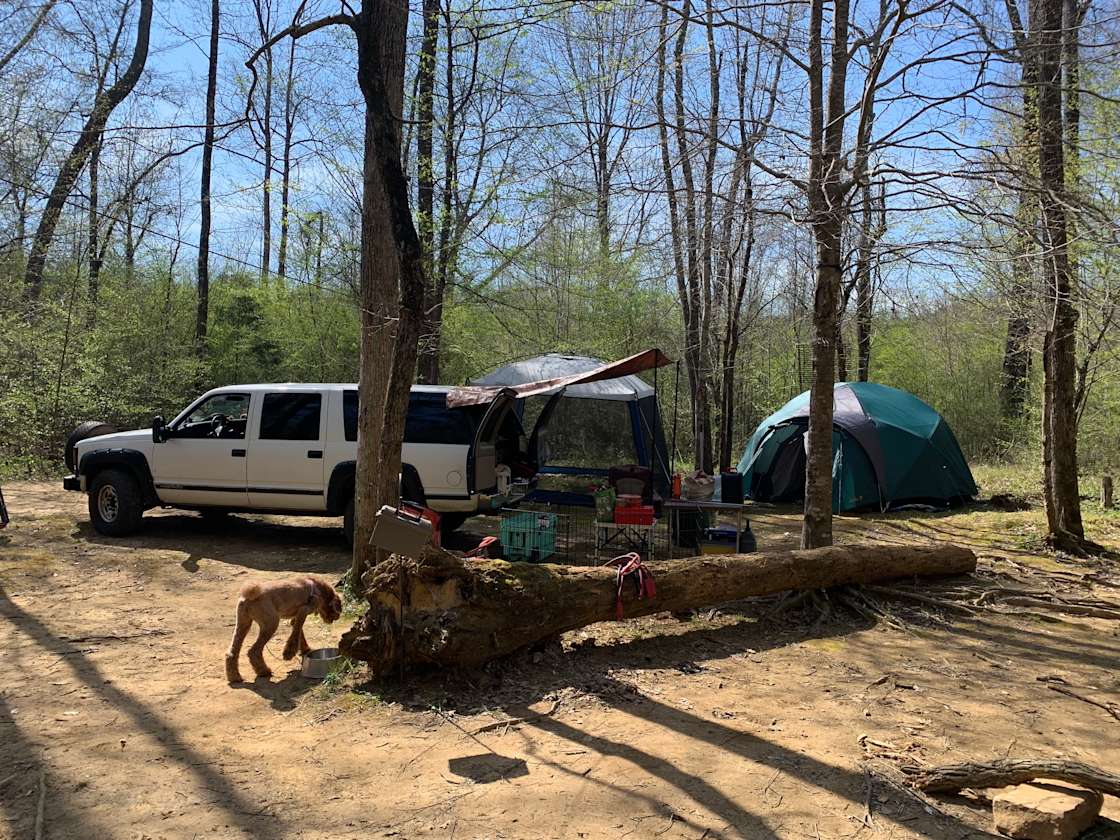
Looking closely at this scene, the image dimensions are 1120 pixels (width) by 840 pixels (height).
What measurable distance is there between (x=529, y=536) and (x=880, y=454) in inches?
271

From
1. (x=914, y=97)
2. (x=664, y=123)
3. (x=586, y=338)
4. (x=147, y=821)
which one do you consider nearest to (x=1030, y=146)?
(x=914, y=97)

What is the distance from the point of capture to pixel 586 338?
1686cm

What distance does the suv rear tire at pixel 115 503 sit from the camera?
805 centimetres

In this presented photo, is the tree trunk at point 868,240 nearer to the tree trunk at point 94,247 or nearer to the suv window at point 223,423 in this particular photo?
the suv window at point 223,423

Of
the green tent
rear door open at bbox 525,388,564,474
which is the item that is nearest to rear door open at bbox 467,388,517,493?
rear door open at bbox 525,388,564,474

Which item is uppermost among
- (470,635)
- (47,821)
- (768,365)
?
(768,365)

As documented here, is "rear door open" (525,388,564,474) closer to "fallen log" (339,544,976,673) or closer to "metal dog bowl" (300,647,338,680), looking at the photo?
"fallen log" (339,544,976,673)

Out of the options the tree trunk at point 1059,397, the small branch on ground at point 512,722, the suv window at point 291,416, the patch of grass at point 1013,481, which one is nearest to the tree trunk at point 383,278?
the suv window at point 291,416

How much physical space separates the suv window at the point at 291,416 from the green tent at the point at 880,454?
708cm

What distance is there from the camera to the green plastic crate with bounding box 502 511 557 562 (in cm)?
711

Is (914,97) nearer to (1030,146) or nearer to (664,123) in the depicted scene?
(664,123)

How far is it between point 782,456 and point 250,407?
855 cm

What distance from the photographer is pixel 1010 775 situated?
299 cm

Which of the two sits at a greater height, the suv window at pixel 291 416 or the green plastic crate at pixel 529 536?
the suv window at pixel 291 416
